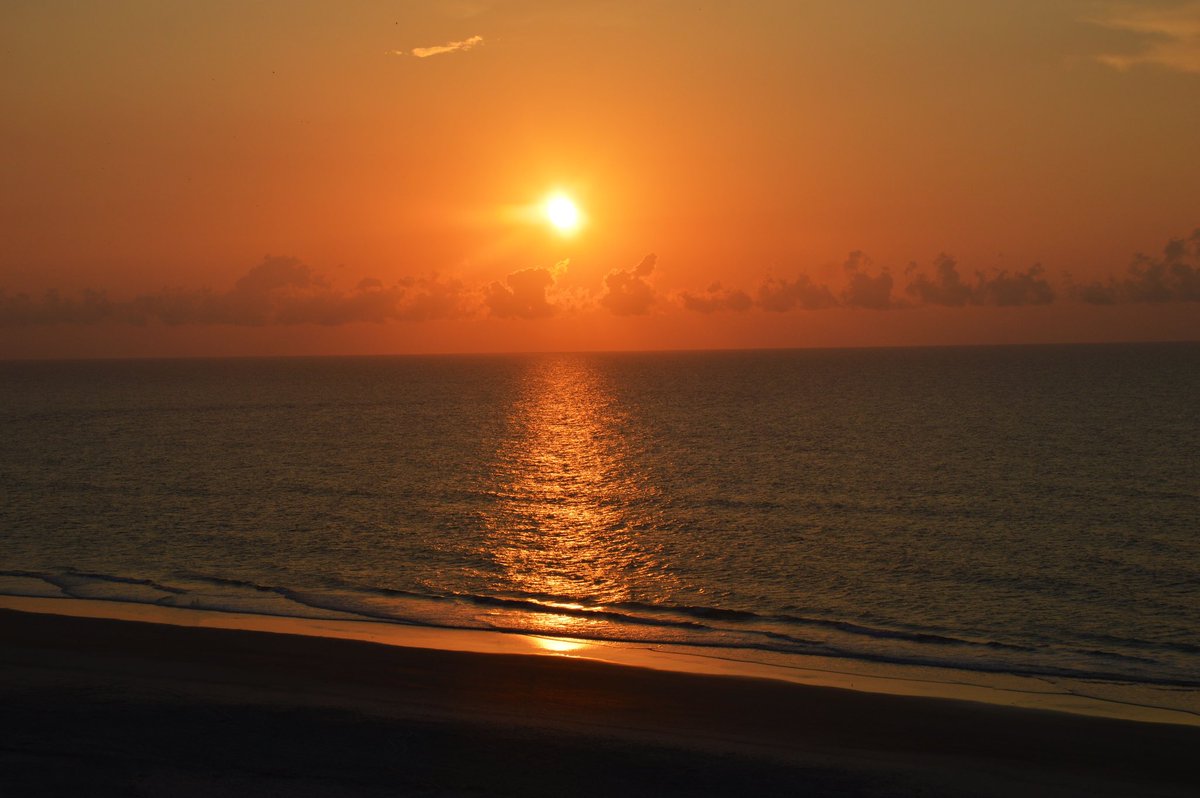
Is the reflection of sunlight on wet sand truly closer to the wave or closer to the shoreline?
the shoreline

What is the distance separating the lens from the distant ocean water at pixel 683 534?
27000mm

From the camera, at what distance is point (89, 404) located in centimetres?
13925

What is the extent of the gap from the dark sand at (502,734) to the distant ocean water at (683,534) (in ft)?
16.2

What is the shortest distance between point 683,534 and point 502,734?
2440 centimetres

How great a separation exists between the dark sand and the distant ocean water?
4.93 meters

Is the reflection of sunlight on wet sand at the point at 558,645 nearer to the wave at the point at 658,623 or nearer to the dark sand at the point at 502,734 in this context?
the wave at the point at 658,623

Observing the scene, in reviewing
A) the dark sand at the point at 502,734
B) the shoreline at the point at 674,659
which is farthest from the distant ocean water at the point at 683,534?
the dark sand at the point at 502,734

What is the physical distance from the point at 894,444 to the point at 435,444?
3609cm

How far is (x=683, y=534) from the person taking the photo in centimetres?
4081

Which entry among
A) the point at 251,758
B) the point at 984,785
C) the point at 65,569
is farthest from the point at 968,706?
the point at 65,569

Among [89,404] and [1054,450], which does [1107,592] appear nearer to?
[1054,450]

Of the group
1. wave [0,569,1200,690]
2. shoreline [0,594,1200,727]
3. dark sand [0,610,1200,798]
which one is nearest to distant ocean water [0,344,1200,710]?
wave [0,569,1200,690]

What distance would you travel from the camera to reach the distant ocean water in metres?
27.0

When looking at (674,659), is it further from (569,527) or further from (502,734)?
(569,527)
